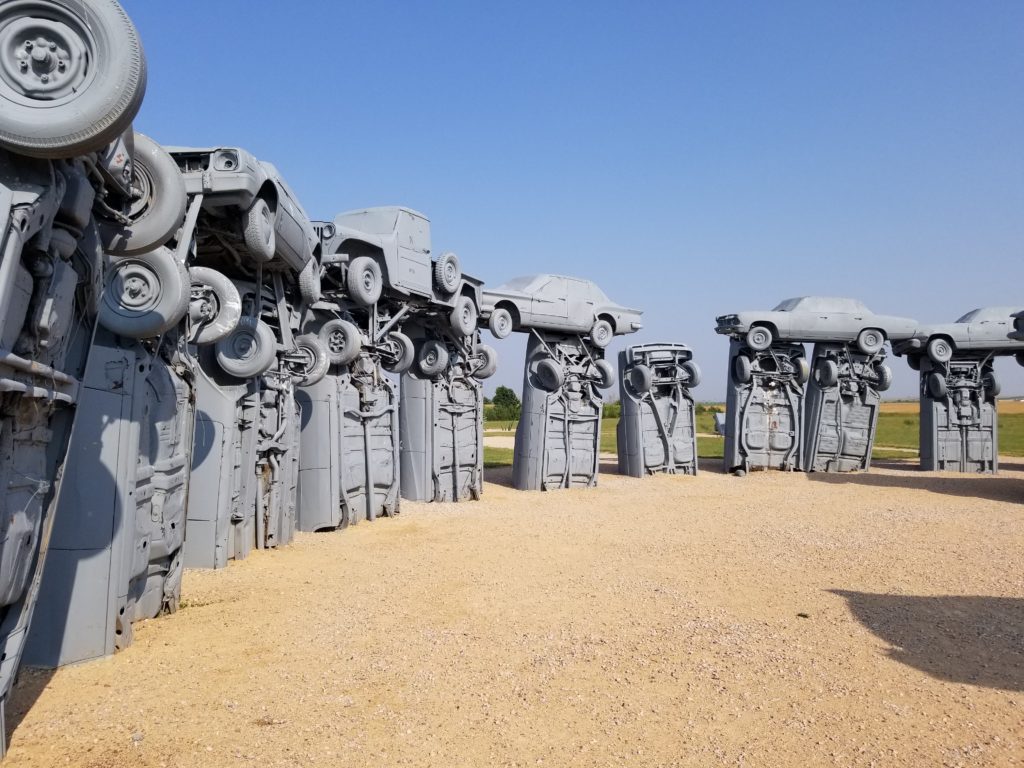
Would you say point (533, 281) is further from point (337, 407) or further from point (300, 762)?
point (300, 762)

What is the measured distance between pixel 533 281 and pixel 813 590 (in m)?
11.6

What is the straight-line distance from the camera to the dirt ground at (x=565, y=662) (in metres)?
4.61

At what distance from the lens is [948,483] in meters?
18.7

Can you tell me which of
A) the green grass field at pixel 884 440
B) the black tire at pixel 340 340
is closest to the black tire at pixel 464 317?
the black tire at pixel 340 340

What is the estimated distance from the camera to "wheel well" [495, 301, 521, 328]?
57.3ft

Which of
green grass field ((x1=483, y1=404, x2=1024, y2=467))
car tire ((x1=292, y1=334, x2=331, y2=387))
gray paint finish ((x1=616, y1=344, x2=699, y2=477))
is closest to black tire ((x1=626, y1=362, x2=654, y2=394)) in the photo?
gray paint finish ((x1=616, y1=344, x2=699, y2=477))

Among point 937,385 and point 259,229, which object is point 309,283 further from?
point 937,385

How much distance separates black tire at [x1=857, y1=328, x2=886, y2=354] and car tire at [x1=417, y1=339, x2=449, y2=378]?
13.7 meters

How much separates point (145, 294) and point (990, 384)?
2431 cm

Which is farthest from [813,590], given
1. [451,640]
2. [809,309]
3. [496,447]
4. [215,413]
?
[496,447]

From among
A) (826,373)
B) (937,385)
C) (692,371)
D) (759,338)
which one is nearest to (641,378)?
(692,371)

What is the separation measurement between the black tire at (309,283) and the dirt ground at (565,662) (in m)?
3.64

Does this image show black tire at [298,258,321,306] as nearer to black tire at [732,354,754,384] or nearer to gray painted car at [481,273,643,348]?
gray painted car at [481,273,643,348]

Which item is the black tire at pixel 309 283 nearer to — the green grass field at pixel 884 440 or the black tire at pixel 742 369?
the green grass field at pixel 884 440
